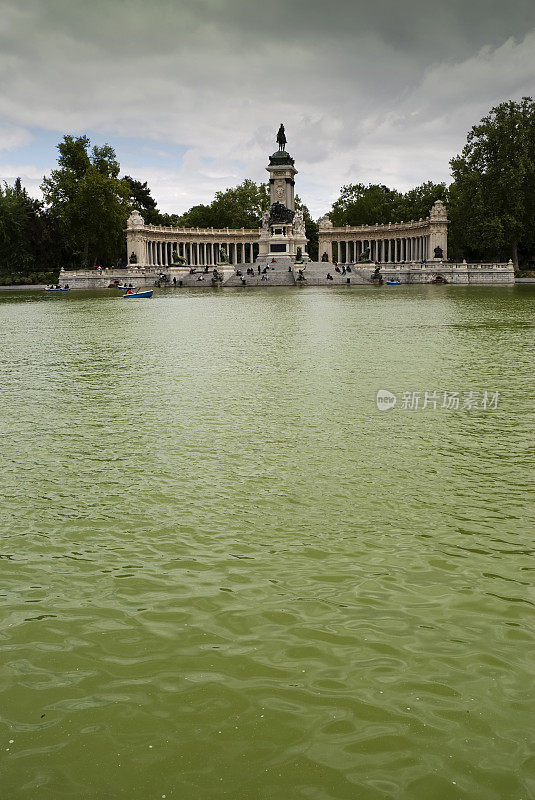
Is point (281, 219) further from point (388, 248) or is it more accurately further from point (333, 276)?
point (388, 248)

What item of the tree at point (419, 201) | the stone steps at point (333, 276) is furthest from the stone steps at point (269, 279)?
the tree at point (419, 201)

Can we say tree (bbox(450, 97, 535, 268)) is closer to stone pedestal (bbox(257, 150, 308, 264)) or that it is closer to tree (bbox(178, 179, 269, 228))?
stone pedestal (bbox(257, 150, 308, 264))

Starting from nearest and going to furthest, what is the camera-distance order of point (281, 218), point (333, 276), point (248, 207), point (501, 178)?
point (501, 178) → point (333, 276) → point (281, 218) → point (248, 207)

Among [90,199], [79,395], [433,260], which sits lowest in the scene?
[79,395]

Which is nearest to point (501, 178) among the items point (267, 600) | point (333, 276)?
point (333, 276)

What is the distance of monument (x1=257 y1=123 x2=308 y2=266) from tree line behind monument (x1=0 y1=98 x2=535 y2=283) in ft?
59.9

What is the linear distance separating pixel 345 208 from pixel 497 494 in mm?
117140

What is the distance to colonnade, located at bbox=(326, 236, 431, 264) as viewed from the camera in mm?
92125

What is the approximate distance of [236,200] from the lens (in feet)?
368

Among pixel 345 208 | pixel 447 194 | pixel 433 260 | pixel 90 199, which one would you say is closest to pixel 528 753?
pixel 433 260

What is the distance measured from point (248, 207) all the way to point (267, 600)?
113 metres

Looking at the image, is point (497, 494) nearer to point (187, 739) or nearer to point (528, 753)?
point (528, 753)

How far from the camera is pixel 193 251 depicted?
10488 centimetres

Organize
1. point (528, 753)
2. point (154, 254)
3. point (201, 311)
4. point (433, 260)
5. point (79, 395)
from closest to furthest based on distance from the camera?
point (528, 753)
point (79, 395)
point (201, 311)
point (433, 260)
point (154, 254)
